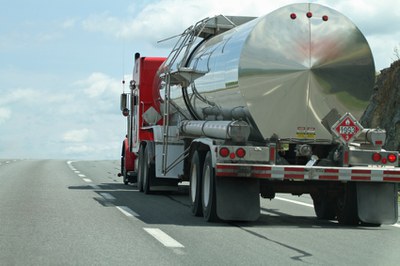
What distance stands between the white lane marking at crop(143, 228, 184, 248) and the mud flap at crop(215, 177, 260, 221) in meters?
1.40

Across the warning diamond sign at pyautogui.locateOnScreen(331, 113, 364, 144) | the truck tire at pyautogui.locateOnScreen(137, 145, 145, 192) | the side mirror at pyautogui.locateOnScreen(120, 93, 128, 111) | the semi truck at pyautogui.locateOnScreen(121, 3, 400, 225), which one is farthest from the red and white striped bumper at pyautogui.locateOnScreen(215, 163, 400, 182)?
the side mirror at pyautogui.locateOnScreen(120, 93, 128, 111)

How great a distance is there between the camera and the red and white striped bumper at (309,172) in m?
12.2

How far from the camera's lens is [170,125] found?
17875mm

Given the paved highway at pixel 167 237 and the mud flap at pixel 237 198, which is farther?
the mud flap at pixel 237 198

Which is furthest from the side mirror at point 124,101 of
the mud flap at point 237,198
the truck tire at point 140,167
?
the mud flap at point 237,198

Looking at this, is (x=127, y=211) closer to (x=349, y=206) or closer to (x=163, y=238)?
(x=349, y=206)

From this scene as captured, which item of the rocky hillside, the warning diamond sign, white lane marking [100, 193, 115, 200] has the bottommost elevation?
white lane marking [100, 193, 115, 200]

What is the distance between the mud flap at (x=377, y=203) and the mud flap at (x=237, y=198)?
165 cm

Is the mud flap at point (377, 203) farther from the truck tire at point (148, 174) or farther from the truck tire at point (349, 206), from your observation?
the truck tire at point (148, 174)

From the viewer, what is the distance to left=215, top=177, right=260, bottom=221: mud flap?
12.6 meters

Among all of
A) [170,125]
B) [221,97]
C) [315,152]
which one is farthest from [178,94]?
[315,152]

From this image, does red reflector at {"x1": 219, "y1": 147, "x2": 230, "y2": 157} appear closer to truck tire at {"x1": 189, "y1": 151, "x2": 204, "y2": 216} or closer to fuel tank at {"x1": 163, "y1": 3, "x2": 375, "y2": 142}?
fuel tank at {"x1": 163, "y1": 3, "x2": 375, "y2": 142}

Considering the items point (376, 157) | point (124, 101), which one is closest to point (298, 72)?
point (376, 157)

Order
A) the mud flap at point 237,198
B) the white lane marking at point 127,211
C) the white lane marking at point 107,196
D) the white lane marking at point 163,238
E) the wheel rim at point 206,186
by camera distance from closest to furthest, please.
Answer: the white lane marking at point 163,238 → the mud flap at point 237,198 → the wheel rim at point 206,186 → the white lane marking at point 127,211 → the white lane marking at point 107,196
